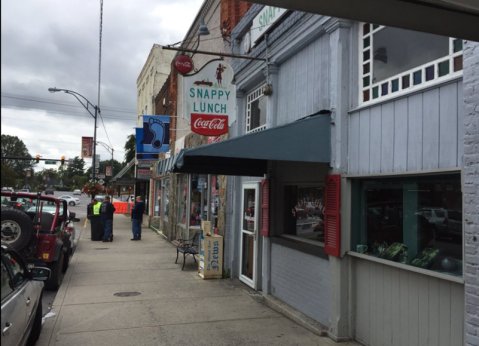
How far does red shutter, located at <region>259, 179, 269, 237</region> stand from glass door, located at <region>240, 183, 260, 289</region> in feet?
1.83

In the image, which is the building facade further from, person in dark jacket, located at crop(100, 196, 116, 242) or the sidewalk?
person in dark jacket, located at crop(100, 196, 116, 242)

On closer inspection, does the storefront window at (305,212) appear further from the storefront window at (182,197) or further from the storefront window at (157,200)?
the storefront window at (157,200)

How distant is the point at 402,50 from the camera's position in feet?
16.3

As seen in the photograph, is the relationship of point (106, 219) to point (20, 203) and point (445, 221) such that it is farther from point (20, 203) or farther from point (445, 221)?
point (445, 221)

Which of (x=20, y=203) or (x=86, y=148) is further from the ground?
(x=86, y=148)

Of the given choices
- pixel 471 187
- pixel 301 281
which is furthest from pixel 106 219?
pixel 471 187

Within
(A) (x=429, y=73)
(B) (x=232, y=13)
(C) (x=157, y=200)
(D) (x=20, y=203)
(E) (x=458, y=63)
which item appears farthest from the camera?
A: (C) (x=157, y=200)

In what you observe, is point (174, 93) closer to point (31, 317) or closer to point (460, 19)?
point (31, 317)

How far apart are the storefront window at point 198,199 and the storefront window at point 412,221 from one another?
6942 mm

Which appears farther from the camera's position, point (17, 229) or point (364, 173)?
point (17, 229)

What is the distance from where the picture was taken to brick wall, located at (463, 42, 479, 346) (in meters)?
3.69

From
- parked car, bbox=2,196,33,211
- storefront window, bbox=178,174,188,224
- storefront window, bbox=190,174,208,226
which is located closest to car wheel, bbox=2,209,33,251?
parked car, bbox=2,196,33,211

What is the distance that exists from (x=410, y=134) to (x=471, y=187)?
97cm

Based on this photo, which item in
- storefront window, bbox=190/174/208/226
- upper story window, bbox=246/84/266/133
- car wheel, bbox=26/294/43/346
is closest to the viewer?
car wheel, bbox=26/294/43/346
